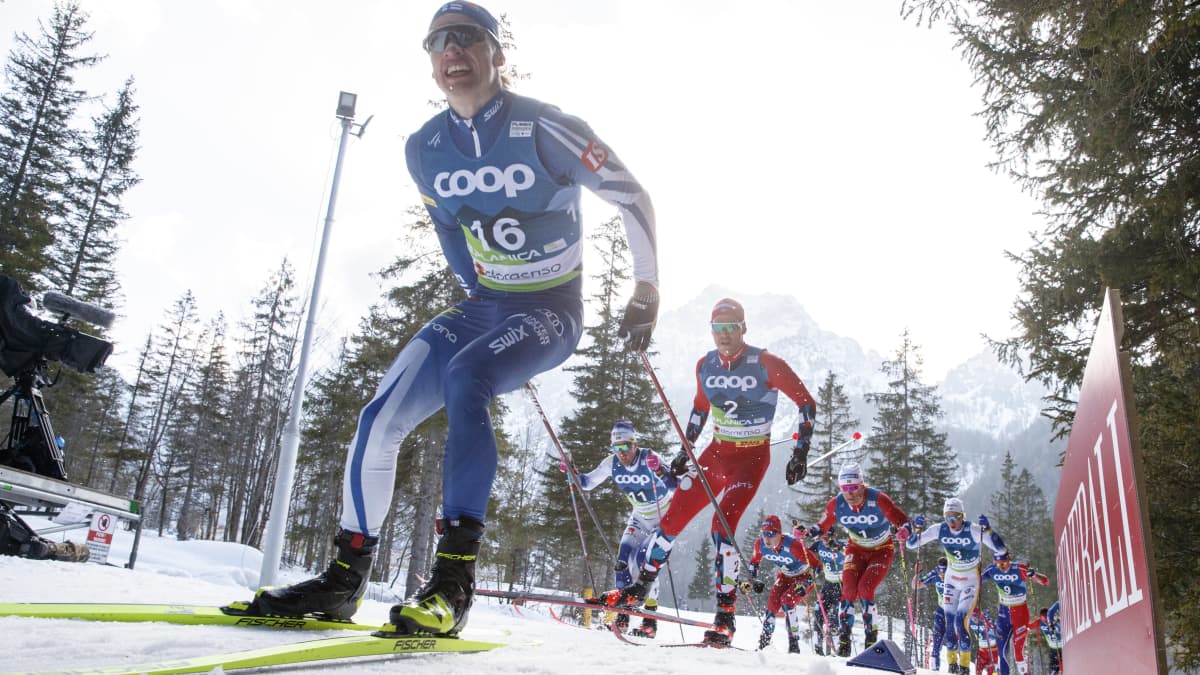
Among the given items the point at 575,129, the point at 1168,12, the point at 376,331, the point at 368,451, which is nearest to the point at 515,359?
the point at 368,451

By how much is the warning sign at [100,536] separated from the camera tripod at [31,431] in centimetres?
48

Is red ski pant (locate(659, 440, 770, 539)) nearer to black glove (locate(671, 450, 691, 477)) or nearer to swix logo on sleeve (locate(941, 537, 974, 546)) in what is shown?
black glove (locate(671, 450, 691, 477))

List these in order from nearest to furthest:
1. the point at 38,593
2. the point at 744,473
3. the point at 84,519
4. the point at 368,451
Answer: the point at 368,451 → the point at 38,593 → the point at 84,519 → the point at 744,473

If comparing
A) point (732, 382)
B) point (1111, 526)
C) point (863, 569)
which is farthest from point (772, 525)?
point (1111, 526)

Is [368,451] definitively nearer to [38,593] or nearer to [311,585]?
[311,585]

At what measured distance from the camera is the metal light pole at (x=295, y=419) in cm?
1014

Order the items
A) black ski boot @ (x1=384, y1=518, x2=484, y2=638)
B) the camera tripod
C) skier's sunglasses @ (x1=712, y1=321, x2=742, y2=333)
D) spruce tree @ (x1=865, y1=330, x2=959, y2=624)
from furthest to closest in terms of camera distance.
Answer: spruce tree @ (x1=865, y1=330, x2=959, y2=624), skier's sunglasses @ (x1=712, y1=321, x2=742, y2=333), the camera tripod, black ski boot @ (x1=384, y1=518, x2=484, y2=638)

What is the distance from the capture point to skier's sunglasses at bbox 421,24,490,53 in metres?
3.05

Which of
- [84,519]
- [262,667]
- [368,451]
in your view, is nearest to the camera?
[262,667]

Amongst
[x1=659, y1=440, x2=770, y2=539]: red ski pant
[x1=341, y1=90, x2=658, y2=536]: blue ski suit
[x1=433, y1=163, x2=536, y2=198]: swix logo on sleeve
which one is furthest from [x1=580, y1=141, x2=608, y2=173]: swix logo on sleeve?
[x1=659, y1=440, x2=770, y2=539]: red ski pant

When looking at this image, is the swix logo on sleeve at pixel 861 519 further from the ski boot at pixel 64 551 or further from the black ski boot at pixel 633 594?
the ski boot at pixel 64 551

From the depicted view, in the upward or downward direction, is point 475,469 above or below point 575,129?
below

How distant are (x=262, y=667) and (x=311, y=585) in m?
0.87

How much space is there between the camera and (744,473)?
6375 mm
